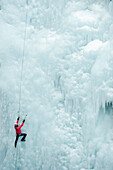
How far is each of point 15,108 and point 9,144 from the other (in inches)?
65.9

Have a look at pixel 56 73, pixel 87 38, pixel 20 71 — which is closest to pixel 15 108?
pixel 20 71

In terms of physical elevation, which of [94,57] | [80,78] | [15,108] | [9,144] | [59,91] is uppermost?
[94,57]

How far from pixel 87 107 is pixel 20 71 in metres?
3.59

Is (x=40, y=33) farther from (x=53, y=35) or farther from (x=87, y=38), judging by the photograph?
(x=87, y=38)

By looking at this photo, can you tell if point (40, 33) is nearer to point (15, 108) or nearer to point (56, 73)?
point (56, 73)

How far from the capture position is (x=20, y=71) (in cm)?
A: 1060

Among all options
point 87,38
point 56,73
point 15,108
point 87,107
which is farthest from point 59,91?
point 87,38

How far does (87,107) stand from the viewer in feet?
32.9

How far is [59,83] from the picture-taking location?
10539 mm

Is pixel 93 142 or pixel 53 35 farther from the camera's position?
pixel 53 35

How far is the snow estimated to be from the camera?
9.85m

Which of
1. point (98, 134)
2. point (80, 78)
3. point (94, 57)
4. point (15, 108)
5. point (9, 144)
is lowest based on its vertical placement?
point (9, 144)

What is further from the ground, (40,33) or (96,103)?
(40,33)

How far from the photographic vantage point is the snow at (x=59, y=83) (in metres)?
9.85
